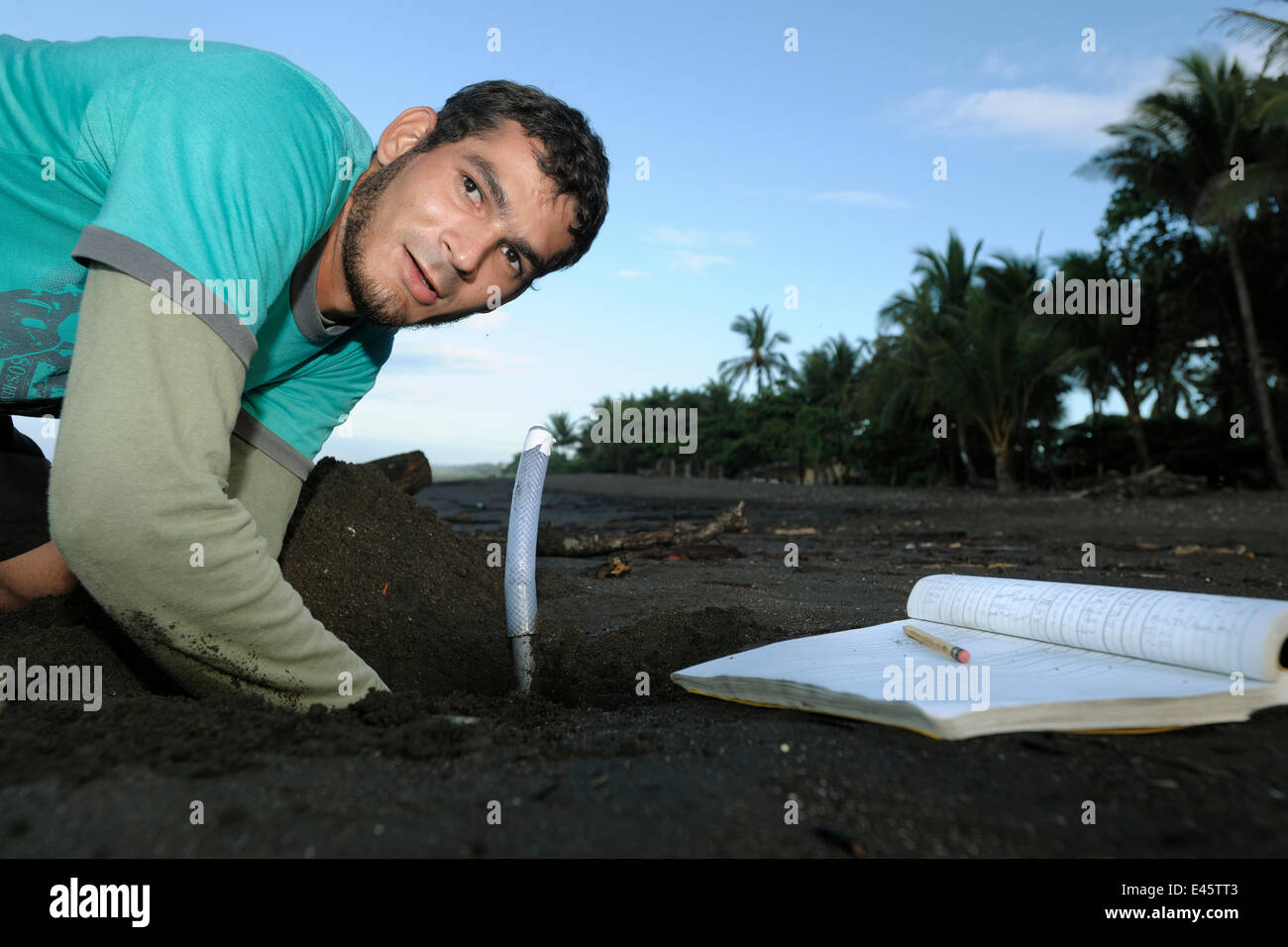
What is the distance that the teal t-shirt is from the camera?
135 centimetres

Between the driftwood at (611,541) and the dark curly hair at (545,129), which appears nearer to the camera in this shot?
the dark curly hair at (545,129)

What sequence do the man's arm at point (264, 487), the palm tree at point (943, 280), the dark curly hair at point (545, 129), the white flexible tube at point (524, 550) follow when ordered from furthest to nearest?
the palm tree at point (943, 280) → the man's arm at point (264, 487) → the white flexible tube at point (524, 550) → the dark curly hair at point (545, 129)

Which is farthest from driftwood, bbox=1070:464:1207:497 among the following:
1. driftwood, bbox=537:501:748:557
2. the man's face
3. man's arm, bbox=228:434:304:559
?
man's arm, bbox=228:434:304:559

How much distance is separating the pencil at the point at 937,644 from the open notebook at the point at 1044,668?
19 mm

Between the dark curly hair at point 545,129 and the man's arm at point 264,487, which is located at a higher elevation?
the dark curly hair at point 545,129

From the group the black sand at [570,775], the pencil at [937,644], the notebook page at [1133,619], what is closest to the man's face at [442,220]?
the black sand at [570,775]

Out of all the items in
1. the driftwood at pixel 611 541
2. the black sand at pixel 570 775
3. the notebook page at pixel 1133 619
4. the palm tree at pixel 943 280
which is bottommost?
the driftwood at pixel 611 541

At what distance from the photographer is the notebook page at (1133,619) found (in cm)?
141

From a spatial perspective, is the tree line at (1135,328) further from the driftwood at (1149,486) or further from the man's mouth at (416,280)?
the man's mouth at (416,280)

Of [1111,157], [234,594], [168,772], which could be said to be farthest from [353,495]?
[1111,157]

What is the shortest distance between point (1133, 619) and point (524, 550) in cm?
144

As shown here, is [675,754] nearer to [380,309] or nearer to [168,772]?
[168,772]

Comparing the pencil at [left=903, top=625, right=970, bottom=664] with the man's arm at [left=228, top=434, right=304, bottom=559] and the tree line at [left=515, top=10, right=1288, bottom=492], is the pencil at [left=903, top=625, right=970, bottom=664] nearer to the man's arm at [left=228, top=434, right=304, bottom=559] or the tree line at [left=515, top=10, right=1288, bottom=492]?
the man's arm at [left=228, top=434, right=304, bottom=559]

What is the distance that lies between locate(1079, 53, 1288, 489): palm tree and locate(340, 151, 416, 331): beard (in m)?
17.9
